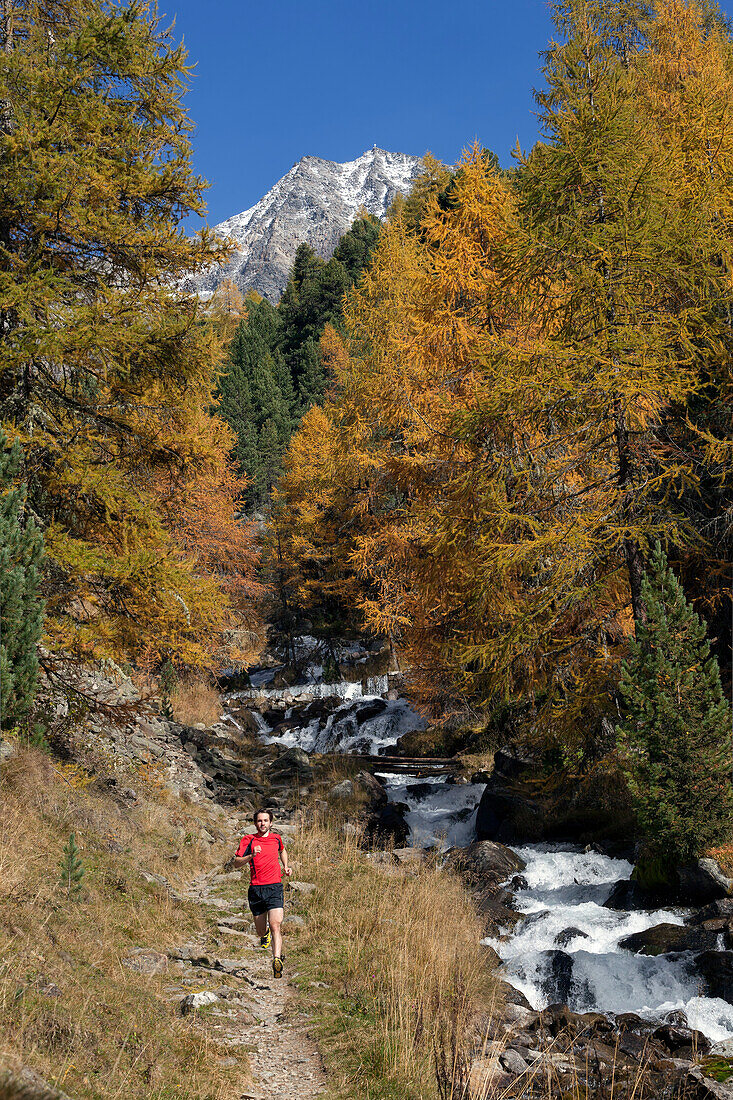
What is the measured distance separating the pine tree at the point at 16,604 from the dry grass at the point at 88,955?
34.4 inches

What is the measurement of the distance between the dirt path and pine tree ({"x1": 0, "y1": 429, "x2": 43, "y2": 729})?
9.99 feet

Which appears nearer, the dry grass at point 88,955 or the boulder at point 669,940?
the dry grass at point 88,955

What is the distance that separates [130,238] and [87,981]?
8857 millimetres

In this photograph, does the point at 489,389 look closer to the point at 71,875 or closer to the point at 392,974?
the point at 392,974

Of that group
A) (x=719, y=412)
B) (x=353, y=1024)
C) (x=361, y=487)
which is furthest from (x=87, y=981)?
(x=361, y=487)

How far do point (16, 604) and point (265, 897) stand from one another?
385cm

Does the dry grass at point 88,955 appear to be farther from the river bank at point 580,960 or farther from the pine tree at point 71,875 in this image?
the river bank at point 580,960

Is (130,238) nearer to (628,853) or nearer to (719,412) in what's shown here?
(719,412)

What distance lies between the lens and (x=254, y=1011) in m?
6.31

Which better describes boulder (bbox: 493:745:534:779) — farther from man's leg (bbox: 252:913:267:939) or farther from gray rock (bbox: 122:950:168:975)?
gray rock (bbox: 122:950:168:975)

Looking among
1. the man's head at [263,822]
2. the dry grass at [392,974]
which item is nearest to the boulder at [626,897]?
the dry grass at [392,974]

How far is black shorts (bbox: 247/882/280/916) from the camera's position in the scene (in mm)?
7227

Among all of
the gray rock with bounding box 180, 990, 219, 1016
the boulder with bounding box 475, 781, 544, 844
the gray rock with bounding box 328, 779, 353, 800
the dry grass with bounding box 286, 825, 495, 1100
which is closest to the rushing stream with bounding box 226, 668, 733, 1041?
the boulder with bounding box 475, 781, 544, 844

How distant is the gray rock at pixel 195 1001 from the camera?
224 inches
